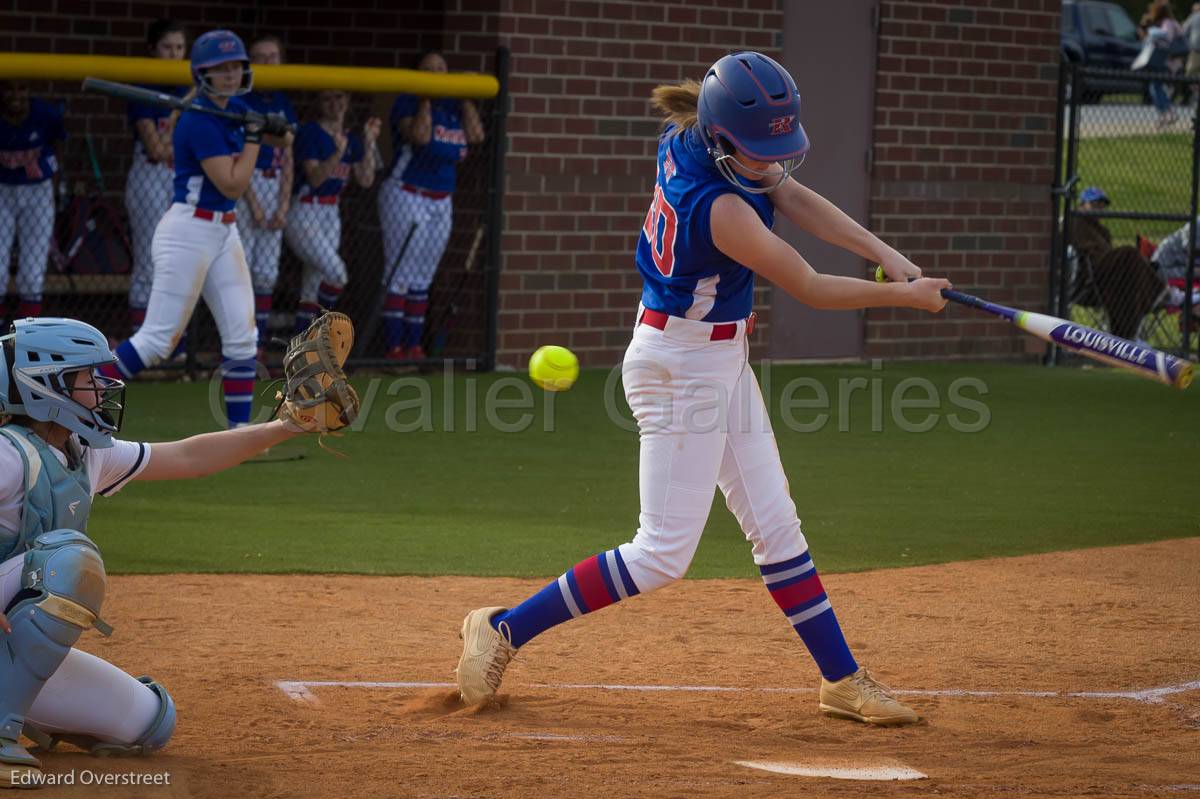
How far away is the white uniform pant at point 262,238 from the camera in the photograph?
11913 mm

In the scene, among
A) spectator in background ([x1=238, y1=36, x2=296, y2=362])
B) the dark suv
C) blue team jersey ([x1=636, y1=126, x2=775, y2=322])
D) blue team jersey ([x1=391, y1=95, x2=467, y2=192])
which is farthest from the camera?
the dark suv

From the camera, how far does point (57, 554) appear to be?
4.10 m

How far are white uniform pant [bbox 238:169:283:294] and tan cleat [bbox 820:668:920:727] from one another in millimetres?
7832

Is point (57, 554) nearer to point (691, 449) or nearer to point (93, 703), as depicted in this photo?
point (93, 703)

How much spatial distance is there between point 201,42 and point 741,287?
465 centimetres

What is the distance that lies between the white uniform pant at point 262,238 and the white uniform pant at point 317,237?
150 millimetres

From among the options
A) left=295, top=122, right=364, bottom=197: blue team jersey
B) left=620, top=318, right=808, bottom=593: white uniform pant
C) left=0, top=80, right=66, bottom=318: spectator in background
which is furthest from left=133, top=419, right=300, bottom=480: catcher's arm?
left=295, top=122, right=364, bottom=197: blue team jersey

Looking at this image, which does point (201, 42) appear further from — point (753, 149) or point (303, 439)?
point (753, 149)

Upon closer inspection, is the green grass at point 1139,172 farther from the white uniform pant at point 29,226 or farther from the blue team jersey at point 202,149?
the blue team jersey at point 202,149

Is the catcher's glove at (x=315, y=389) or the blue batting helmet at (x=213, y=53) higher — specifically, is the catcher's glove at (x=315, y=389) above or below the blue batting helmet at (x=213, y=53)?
below

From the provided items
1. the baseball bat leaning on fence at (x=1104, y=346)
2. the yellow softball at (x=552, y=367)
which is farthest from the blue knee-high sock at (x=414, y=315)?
the baseball bat leaning on fence at (x=1104, y=346)

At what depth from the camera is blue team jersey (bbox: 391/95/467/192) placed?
12398mm

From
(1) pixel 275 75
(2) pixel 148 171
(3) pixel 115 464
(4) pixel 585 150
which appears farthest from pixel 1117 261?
(3) pixel 115 464

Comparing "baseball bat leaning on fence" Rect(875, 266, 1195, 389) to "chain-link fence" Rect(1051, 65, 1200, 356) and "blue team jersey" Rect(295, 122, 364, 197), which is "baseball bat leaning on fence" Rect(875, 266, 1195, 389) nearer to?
"blue team jersey" Rect(295, 122, 364, 197)
